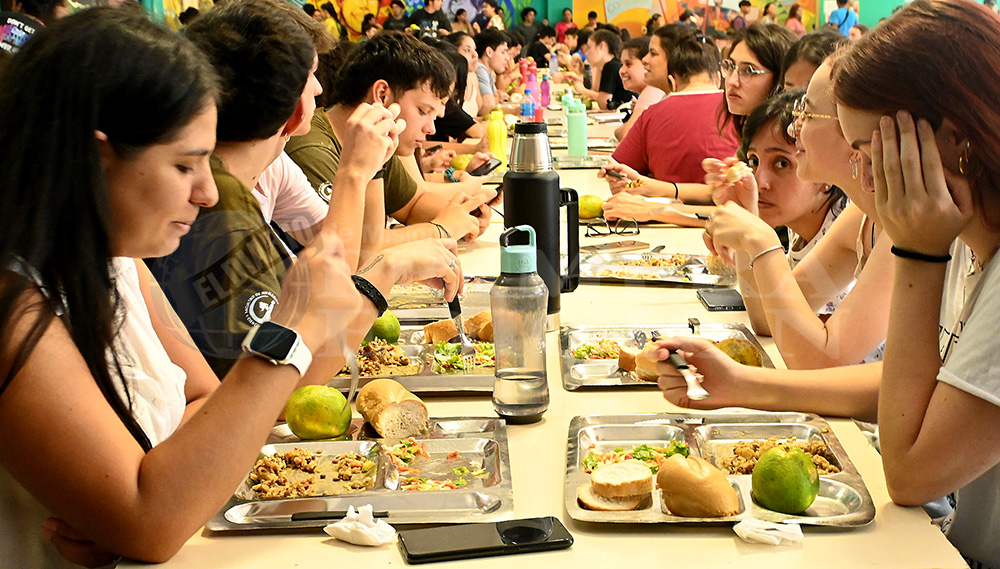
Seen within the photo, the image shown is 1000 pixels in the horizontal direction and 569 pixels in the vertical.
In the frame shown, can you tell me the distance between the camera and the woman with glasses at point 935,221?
47.5 inches

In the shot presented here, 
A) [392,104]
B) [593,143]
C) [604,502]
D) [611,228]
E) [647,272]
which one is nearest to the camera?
[604,502]

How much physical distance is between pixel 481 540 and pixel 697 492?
284 millimetres

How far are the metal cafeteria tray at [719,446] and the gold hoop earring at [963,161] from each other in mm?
435

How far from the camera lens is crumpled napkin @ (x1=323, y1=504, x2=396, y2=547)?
1173 millimetres

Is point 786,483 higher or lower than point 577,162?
lower

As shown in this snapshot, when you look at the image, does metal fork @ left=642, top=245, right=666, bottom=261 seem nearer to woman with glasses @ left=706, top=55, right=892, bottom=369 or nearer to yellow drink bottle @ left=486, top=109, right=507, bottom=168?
woman with glasses @ left=706, top=55, right=892, bottom=369

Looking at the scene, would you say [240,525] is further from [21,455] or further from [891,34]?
[891,34]

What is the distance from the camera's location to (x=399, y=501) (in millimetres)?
1273

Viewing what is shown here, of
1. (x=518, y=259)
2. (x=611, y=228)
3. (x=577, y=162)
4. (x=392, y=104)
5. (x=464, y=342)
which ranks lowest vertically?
(x=464, y=342)

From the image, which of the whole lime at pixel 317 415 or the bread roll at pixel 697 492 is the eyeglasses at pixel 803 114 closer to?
the bread roll at pixel 697 492

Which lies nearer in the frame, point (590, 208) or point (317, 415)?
point (317, 415)

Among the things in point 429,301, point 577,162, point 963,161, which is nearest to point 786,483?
point 963,161

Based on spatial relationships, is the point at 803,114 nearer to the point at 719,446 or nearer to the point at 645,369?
the point at 645,369

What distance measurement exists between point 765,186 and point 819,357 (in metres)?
0.65
